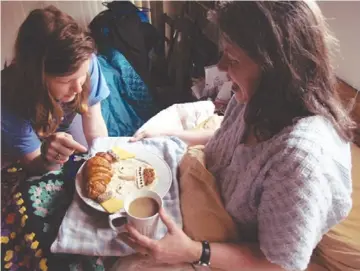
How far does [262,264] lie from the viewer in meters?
0.83

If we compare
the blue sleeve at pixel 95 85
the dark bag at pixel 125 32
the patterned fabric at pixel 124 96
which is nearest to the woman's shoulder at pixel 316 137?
the blue sleeve at pixel 95 85

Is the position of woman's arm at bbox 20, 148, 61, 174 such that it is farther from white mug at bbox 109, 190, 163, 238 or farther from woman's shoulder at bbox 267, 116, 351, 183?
woman's shoulder at bbox 267, 116, 351, 183

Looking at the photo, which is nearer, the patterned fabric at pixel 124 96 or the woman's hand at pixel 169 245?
the woman's hand at pixel 169 245

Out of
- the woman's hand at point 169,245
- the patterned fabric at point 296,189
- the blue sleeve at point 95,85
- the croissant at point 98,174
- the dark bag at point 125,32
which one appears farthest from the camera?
the dark bag at point 125,32

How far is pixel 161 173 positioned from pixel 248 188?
1.02 ft

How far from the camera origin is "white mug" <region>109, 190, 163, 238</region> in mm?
777

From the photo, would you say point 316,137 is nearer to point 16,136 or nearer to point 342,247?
point 342,247

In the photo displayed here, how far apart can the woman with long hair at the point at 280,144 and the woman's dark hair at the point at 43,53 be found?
45 cm

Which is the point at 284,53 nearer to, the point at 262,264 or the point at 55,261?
the point at 262,264

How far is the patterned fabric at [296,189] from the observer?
0.70 metres

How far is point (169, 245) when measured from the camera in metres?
0.82

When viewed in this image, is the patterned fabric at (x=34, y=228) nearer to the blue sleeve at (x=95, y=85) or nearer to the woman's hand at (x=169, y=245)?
the woman's hand at (x=169, y=245)

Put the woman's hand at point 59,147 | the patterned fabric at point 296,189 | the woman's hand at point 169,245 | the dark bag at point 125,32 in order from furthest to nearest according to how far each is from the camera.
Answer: the dark bag at point 125,32 → the woman's hand at point 59,147 → the woman's hand at point 169,245 → the patterned fabric at point 296,189

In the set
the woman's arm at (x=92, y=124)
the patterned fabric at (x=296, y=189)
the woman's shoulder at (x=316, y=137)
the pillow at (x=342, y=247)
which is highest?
the woman's shoulder at (x=316, y=137)
